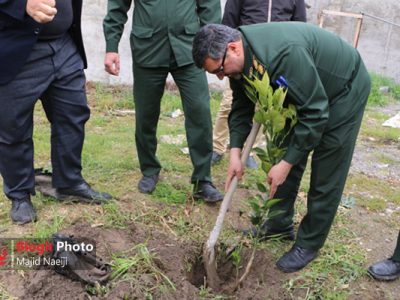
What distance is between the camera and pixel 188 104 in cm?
358

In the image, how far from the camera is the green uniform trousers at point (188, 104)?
3.55m

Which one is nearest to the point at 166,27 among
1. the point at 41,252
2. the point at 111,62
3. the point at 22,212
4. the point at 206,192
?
the point at 111,62

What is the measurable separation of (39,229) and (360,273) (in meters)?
2.18

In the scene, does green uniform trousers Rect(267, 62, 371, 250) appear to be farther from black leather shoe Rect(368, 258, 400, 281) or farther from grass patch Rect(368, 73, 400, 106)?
grass patch Rect(368, 73, 400, 106)

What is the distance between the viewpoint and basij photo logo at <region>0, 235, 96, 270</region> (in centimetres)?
270

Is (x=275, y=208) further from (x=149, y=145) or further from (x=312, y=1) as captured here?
(x=312, y=1)

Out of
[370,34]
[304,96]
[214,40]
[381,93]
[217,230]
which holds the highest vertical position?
[214,40]

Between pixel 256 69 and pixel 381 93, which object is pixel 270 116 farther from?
pixel 381 93

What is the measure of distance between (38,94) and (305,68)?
1.76 m

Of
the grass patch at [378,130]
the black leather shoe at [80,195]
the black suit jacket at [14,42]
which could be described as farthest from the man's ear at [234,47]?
the grass patch at [378,130]

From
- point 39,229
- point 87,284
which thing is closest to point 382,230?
point 87,284

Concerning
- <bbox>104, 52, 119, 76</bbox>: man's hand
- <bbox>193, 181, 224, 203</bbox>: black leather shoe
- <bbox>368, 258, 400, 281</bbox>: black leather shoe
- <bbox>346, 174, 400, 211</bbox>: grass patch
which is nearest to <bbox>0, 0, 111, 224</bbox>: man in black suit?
<bbox>104, 52, 119, 76</bbox>: man's hand

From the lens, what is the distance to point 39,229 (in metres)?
3.19

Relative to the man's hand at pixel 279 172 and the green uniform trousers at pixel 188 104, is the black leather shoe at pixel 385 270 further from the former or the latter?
the green uniform trousers at pixel 188 104
